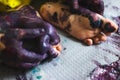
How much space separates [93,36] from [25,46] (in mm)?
213

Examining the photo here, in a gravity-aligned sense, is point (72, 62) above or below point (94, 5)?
below

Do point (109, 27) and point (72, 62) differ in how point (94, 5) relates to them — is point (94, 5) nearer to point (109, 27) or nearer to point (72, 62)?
point (109, 27)

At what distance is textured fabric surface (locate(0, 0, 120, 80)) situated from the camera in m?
0.65

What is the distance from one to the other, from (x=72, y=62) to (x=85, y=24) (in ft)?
0.41

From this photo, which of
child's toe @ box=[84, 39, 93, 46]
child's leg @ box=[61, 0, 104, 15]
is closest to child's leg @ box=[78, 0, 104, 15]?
child's leg @ box=[61, 0, 104, 15]

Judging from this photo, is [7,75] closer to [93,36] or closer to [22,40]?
[22,40]

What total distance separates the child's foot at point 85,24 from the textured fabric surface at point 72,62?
0.02 meters

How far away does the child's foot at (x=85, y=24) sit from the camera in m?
0.73

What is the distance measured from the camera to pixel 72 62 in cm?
70

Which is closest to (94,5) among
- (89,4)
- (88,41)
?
(89,4)

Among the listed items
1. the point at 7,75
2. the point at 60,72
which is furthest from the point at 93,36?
the point at 7,75

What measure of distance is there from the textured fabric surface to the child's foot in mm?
21

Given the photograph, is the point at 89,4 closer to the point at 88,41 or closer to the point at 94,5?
the point at 94,5

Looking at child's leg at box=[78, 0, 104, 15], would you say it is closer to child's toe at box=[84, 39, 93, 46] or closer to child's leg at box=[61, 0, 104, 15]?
child's leg at box=[61, 0, 104, 15]
